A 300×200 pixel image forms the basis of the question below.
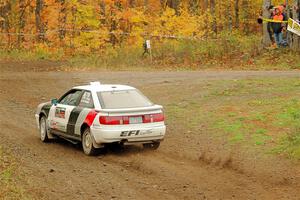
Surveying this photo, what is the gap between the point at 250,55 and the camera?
30.7 m

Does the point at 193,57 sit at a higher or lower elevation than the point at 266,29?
lower

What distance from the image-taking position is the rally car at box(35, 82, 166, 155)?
1333 centimetres

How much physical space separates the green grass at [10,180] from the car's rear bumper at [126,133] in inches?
73.4

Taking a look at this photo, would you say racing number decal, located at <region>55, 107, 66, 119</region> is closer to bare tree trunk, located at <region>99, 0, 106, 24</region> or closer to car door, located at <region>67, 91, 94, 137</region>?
car door, located at <region>67, 91, 94, 137</region>

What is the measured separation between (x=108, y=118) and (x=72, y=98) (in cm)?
203

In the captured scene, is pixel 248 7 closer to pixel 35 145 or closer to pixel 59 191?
pixel 35 145

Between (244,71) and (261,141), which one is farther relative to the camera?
(244,71)

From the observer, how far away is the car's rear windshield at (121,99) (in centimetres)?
1380

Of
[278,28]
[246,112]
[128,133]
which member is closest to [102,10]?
[278,28]

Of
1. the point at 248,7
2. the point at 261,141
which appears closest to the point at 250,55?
the point at 261,141

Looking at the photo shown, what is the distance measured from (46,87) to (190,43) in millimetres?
11853

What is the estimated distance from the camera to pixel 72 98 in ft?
49.4

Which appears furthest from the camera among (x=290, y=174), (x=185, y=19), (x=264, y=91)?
(x=185, y=19)

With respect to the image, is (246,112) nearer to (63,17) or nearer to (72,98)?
(72,98)
